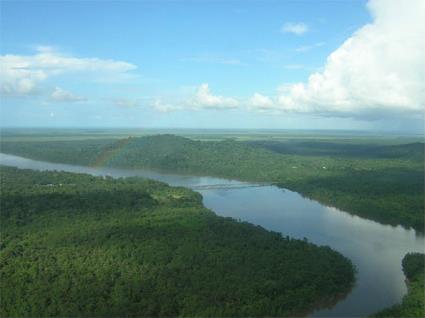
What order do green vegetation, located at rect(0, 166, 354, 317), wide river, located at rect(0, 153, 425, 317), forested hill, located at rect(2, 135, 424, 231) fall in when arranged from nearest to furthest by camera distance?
green vegetation, located at rect(0, 166, 354, 317) < wide river, located at rect(0, 153, 425, 317) < forested hill, located at rect(2, 135, 424, 231)

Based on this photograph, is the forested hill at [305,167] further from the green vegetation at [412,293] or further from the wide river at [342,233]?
the green vegetation at [412,293]

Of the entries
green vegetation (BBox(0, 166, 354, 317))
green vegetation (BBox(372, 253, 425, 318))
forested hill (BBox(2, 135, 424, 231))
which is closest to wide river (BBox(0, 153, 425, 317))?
green vegetation (BBox(372, 253, 425, 318))

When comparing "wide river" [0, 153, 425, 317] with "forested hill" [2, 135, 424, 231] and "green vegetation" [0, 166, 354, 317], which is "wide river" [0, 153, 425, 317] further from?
"forested hill" [2, 135, 424, 231]

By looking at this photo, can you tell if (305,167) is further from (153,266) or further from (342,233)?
(153,266)

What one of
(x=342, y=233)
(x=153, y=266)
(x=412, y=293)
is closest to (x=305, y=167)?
(x=342, y=233)

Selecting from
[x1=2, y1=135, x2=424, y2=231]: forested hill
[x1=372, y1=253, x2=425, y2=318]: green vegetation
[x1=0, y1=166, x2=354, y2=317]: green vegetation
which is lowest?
[x1=372, y1=253, x2=425, y2=318]: green vegetation

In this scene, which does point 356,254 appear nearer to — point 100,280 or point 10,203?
point 100,280

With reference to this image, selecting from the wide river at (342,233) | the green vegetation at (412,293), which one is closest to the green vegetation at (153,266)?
the wide river at (342,233)
